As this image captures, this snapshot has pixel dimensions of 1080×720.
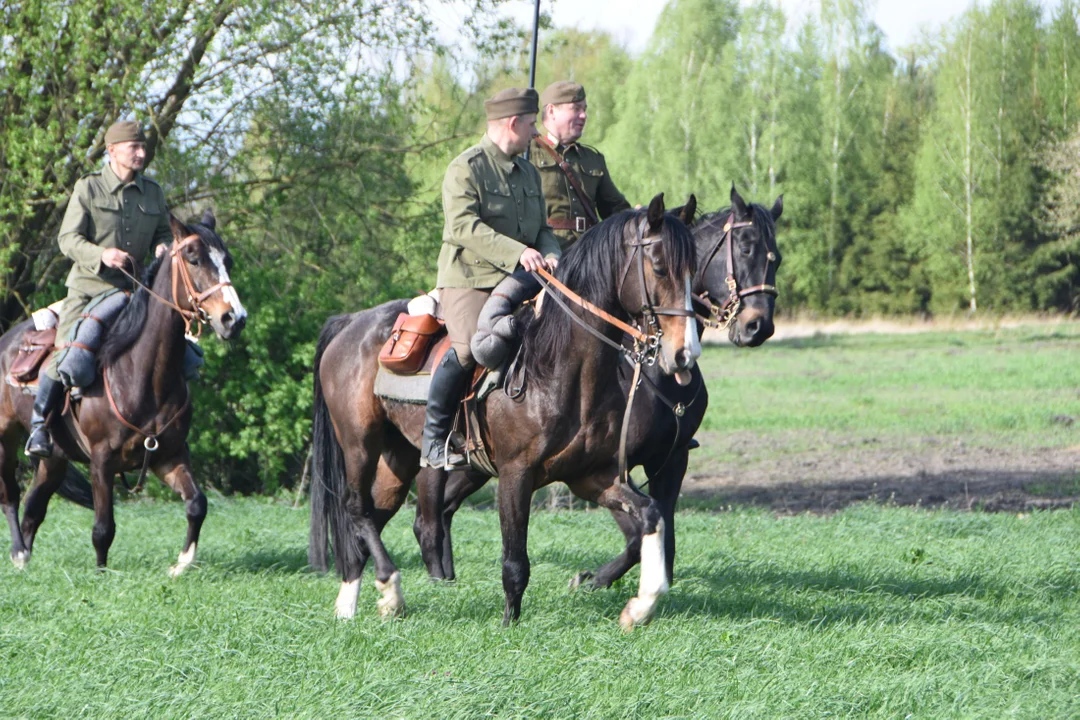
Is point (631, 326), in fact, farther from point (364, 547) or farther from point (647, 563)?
point (364, 547)

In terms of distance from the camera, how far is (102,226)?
29.3 ft

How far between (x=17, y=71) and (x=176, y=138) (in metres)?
1.78

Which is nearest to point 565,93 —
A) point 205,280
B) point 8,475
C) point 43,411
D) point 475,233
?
point 475,233

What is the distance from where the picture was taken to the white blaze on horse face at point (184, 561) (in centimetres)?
846

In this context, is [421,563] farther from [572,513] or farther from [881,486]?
[881,486]

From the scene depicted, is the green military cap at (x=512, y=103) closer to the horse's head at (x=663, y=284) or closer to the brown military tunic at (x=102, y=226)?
the horse's head at (x=663, y=284)

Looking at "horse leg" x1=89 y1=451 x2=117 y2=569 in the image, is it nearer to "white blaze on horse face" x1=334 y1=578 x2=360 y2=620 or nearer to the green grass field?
the green grass field

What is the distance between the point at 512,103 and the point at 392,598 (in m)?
2.82

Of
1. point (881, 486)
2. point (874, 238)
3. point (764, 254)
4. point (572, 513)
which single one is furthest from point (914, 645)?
point (874, 238)

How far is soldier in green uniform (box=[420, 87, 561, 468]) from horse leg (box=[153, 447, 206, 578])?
2.47 metres

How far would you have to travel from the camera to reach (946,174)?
47.9 m

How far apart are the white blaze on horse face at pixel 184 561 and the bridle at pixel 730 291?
3.83 meters

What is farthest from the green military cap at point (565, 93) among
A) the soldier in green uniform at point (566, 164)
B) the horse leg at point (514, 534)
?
the horse leg at point (514, 534)

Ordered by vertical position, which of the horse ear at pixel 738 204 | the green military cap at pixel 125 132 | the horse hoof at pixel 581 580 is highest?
the green military cap at pixel 125 132
